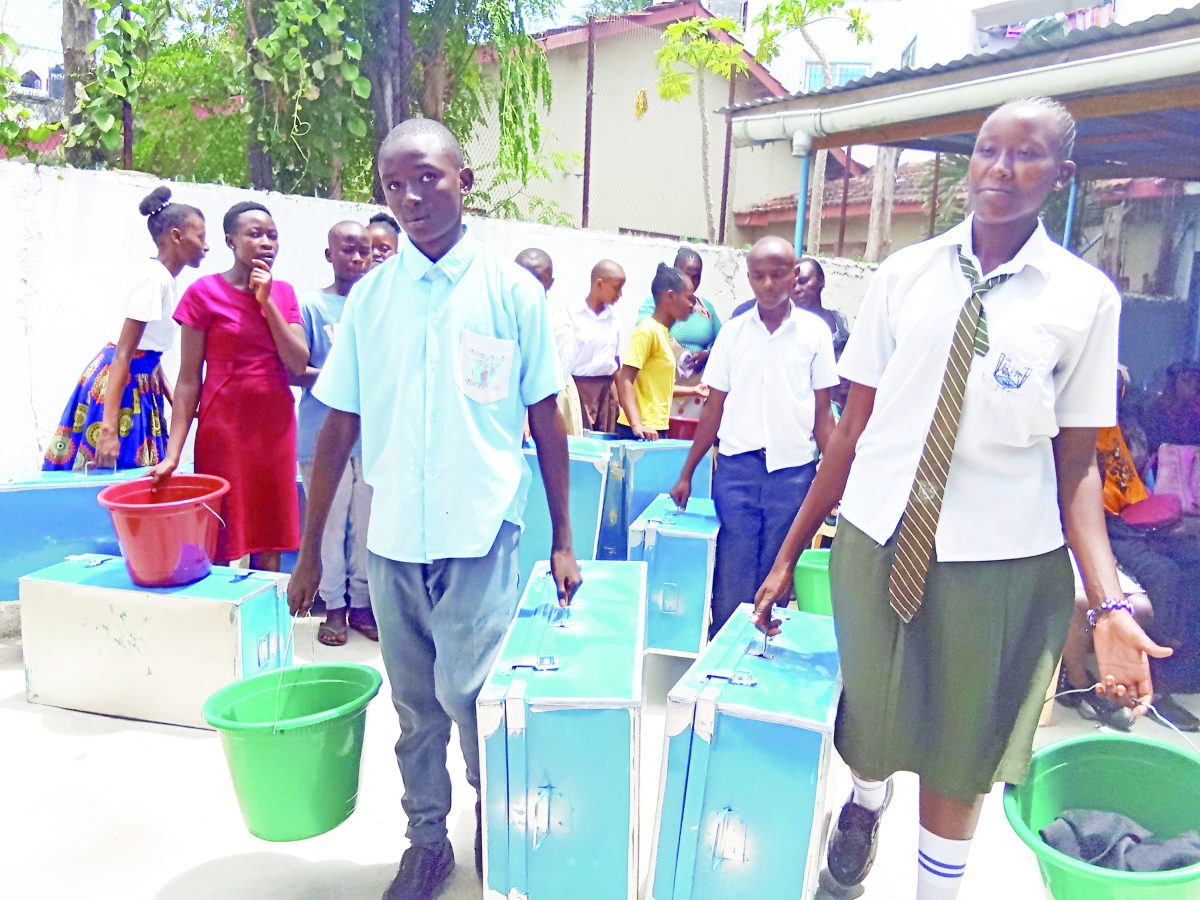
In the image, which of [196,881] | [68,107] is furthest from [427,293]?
[68,107]

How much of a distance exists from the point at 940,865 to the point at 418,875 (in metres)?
1.26

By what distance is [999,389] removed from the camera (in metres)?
1.83

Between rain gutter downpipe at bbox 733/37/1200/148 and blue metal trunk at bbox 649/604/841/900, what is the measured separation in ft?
11.9

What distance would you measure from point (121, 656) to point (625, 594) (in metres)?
1.95

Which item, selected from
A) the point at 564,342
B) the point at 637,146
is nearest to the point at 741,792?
the point at 564,342

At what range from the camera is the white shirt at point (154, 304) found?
12.0 ft

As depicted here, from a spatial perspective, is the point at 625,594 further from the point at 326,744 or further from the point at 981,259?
the point at 981,259

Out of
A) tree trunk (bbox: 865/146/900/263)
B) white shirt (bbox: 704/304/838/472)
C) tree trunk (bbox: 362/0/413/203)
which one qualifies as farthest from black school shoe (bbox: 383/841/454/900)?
tree trunk (bbox: 865/146/900/263)

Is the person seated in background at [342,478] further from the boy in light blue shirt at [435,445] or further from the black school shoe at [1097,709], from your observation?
the black school shoe at [1097,709]

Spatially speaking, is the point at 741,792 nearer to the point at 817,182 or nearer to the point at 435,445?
the point at 435,445

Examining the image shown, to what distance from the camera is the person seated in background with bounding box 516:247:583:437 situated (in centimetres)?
491

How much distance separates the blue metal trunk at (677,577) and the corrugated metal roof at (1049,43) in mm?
3014

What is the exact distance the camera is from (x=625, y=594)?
2732 mm

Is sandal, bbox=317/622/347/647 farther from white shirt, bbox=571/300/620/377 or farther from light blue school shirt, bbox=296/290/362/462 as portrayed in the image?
white shirt, bbox=571/300/620/377
